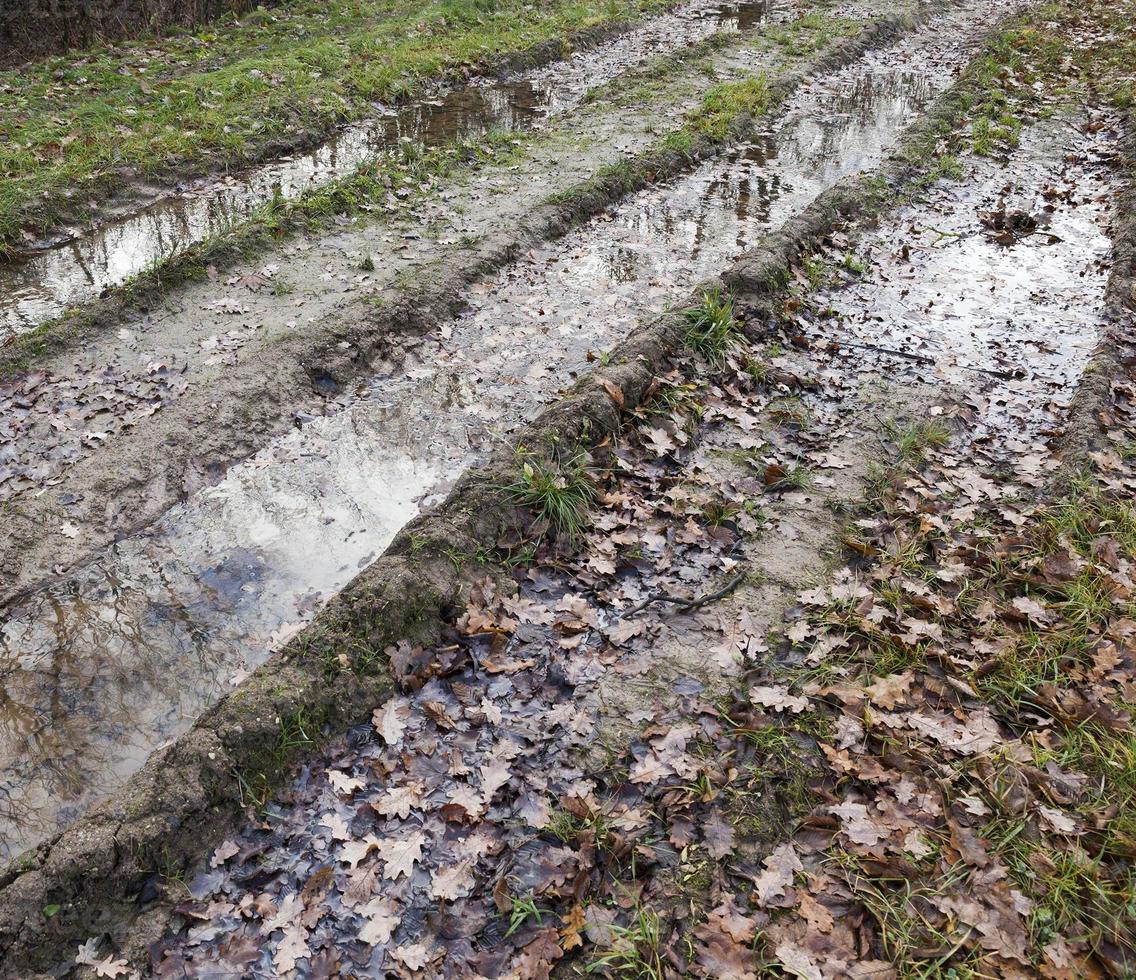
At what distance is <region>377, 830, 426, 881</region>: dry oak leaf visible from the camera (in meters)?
3.26

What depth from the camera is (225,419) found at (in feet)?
19.0

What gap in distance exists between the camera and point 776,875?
3068 mm

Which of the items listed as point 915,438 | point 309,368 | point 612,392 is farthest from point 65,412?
point 915,438

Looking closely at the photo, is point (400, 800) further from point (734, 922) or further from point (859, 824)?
A: point (859, 824)

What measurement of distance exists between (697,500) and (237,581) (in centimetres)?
301

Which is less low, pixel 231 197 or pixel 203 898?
pixel 231 197

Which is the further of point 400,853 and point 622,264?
point 622,264

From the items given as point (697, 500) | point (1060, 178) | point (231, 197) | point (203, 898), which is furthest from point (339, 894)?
point (1060, 178)

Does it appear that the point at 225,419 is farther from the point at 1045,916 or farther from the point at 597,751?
the point at 1045,916

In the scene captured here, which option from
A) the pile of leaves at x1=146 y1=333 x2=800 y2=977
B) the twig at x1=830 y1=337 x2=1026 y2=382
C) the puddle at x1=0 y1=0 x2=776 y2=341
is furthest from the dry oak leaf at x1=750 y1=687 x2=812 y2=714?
the puddle at x1=0 y1=0 x2=776 y2=341

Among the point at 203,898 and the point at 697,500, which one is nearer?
the point at 203,898

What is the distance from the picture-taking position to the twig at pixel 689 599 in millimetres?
4438

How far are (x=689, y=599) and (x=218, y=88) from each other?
35.9ft

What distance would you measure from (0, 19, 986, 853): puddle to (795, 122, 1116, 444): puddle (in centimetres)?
165
